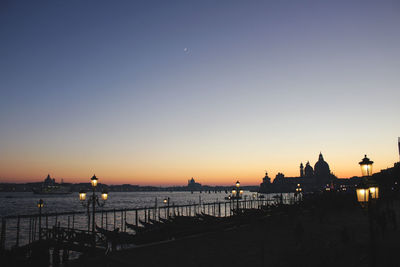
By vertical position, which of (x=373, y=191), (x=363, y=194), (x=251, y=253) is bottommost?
(x=251, y=253)

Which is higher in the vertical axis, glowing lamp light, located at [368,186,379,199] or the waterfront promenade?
glowing lamp light, located at [368,186,379,199]

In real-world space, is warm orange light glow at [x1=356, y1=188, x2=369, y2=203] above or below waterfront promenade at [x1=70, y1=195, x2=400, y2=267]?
above

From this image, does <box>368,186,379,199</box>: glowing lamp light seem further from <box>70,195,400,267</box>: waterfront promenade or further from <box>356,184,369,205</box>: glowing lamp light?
<box>70,195,400,267</box>: waterfront promenade

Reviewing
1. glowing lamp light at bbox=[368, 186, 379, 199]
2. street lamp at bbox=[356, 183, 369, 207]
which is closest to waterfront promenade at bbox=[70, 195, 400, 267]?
glowing lamp light at bbox=[368, 186, 379, 199]

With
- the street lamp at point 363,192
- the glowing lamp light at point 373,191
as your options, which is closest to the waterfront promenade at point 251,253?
the glowing lamp light at point 373,191

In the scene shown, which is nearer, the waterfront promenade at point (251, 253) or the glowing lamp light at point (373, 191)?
the glowing lamp light at point (373, 191)

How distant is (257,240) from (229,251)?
13.3 feet

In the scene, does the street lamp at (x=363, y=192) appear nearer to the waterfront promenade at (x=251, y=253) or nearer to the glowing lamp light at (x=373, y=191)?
the glowing lamp light at (x=373, y=191)

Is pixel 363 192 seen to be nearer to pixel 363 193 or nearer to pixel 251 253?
pixel 363 193

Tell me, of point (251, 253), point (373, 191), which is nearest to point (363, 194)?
point (373, 191)

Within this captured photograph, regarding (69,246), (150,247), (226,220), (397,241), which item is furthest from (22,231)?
(397,241)

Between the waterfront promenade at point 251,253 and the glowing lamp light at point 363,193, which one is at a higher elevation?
the glowing lamp light at point 363,193

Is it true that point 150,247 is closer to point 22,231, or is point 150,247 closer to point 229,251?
point 229,251

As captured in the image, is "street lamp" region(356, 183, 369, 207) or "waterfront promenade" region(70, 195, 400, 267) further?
"waterfront promenade" region(70, 195, 400, 267)
